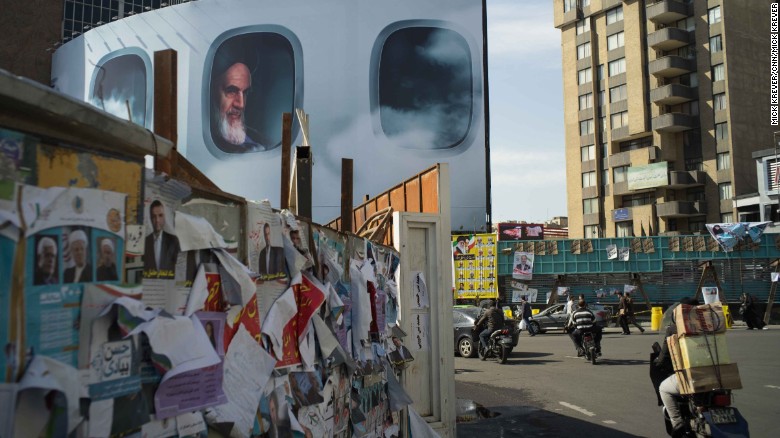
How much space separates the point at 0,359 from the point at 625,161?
63.1m

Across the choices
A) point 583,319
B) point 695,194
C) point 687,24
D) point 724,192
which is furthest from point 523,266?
point 687,24

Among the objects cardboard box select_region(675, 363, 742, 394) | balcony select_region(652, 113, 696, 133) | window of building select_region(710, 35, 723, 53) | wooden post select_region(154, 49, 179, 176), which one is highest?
window of building select_region(710, 35, 723, 53)

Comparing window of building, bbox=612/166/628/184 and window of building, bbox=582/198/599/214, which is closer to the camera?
window of building, bbox=612/166/628/184

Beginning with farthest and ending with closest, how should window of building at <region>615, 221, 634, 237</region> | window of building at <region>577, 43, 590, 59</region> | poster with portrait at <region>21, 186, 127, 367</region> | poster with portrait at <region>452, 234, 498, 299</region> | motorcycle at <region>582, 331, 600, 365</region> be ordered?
1. window of building at <region>577, 43, 590, 59</region>
2. window of building at <region>615, 221, 634, 237</region>
3. poster with portrait at <region>452, 234, 498, 299</region>
4. motorcycle at <region>582, 331, 600, 365</region>
5. poster with portrait at <region>21, 186, 127, 367</region>

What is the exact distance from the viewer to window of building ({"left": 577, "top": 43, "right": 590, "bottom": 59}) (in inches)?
2510

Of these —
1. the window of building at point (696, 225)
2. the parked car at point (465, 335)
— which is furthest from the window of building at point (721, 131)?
the parked car at point (465, 335)

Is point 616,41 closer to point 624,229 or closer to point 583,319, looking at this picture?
point 624,229

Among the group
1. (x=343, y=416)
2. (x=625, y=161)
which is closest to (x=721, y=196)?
(x=625, y=161)

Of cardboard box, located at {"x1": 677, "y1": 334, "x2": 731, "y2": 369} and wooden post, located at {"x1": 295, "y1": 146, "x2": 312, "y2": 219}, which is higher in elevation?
wooden post, located at {"x1": 295, "y1": 146, "x2": 312, "y2": 219}

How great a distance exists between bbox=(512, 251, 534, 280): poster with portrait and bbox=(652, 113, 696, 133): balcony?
25.3 meters

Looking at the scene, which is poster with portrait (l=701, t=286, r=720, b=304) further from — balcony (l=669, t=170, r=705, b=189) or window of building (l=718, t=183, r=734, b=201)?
balcony (l=669, t=170, r=705, b=189)

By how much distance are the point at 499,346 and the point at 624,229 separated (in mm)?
47003

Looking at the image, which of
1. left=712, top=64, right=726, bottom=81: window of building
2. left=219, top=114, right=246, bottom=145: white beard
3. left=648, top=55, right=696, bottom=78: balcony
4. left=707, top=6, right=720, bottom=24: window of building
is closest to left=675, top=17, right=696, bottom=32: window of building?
left=707, top=6, right=720, bottom=24: window of building

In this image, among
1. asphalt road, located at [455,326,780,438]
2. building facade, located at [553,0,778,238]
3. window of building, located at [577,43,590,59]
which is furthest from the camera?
window of building, located at [577,43,590,59]
